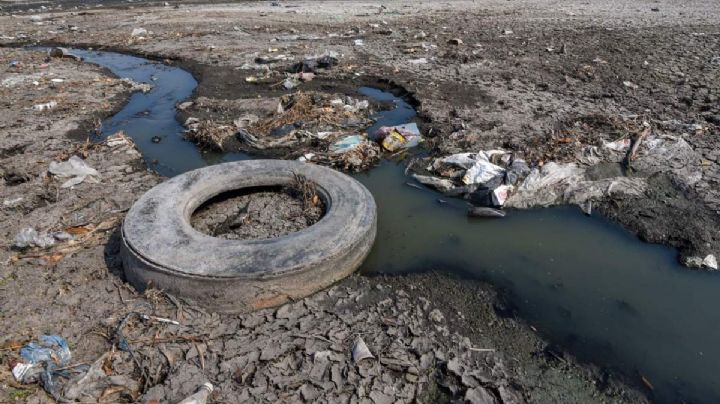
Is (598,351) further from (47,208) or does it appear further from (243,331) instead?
(47,208)

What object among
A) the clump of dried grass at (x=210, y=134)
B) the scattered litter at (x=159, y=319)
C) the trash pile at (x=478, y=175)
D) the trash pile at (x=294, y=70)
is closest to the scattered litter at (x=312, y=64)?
the trash pile at (x=294, y=70)

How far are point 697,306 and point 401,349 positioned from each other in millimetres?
2450

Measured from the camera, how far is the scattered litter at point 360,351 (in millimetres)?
2756

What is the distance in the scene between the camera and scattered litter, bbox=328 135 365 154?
5586 millimetres

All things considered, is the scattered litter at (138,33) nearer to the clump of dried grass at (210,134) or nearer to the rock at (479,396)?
the clump of dried grass at (210,134)

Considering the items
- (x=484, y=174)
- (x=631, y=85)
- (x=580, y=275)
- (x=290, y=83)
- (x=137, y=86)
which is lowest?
(x=580, y=275)

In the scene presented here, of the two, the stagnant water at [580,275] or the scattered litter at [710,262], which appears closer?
the stagnant water at [580,275]

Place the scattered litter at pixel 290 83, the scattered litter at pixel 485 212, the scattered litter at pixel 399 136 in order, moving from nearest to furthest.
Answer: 1. the scattered litter at pixel 485 212
2. the scattered litter at pixel 399 136
3. the scattered litter at pixel 290 83

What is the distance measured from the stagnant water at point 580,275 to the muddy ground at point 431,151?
0.81ft

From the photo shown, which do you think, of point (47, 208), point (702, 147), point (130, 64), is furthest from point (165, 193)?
point (130, 64)

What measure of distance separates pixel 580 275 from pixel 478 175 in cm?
156

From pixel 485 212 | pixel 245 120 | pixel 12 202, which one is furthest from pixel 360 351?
pixel 245 120

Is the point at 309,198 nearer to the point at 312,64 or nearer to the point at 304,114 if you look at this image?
the point at 304,114

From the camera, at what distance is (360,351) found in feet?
9.17
